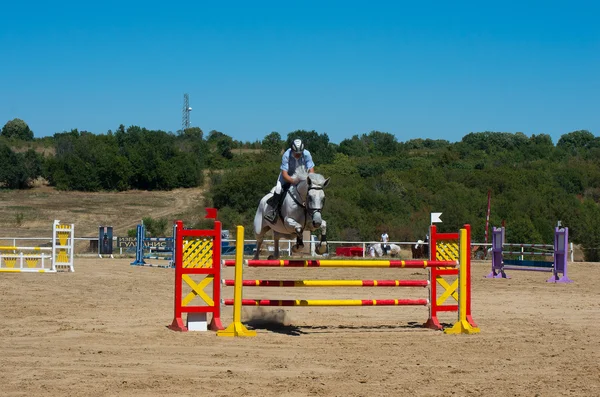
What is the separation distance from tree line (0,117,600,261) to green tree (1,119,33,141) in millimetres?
22588

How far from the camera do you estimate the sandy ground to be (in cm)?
690

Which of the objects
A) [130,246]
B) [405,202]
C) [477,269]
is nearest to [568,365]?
[477,269]

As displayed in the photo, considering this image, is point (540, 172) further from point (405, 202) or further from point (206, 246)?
point (206, 246)

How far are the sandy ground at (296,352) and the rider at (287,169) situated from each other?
1629 mm

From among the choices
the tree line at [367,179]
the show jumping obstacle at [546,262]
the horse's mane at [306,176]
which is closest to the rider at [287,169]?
the horse's mane at [306,176]

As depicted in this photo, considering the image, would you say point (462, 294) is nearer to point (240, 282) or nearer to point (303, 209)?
point (303, 209)

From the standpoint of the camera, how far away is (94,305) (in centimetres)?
1329

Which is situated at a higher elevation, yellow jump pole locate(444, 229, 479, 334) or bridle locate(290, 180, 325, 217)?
bridle locate(290, 180, 325, 217)

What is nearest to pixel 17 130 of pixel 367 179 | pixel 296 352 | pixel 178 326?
pixel 367 179

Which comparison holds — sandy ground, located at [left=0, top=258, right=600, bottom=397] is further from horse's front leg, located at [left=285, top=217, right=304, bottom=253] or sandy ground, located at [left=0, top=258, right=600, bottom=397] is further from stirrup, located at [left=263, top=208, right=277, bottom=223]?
stirrup, located at [left=263, top=208, right=277, bottom=223]

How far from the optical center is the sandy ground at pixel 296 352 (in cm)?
690

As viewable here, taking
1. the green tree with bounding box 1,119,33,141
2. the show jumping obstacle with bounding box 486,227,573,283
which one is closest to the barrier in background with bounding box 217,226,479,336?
the show jumping obstacle with bounding box 486,227,573,283

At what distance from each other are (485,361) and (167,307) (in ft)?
21.7

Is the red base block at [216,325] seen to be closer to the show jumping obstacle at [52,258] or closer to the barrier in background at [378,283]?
the barrier in background at [378,283]
